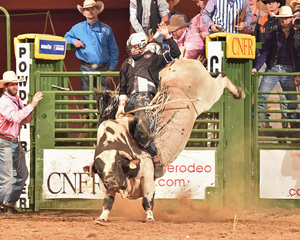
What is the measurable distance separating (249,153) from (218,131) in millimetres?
571

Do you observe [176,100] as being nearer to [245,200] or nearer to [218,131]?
[218,131]

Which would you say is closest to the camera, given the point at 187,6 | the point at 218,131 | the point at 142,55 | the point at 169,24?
the point at 142,55

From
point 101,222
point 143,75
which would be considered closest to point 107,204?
point 101,222

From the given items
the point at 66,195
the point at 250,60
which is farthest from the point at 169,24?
the point at 66,195

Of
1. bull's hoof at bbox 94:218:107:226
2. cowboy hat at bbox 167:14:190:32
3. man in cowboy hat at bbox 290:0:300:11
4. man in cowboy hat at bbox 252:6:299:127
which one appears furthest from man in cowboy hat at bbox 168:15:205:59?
bull's hoof at bbox 94:218:107:226

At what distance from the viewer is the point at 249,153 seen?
35.0 ft

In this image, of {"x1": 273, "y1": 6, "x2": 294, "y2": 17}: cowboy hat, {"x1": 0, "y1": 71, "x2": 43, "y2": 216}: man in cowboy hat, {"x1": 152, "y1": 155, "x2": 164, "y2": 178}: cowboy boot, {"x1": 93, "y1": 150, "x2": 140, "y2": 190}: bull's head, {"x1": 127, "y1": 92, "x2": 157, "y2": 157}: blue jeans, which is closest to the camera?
{"x1": 93, "y1": 150, "x2": 140, "y2": 190}: bull's head

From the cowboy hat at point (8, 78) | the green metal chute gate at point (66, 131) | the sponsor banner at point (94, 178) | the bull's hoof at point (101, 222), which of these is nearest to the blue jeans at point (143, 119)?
the bull's hoof at point (101, 222)

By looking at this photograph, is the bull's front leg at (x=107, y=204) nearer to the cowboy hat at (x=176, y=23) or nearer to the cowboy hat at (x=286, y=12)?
the cowboy hat at (x=176, y=23)

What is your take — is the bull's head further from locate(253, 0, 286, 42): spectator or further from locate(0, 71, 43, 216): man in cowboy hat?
locate(253, 0, 286, 42): spectator

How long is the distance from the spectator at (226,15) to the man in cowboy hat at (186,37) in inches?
12.2

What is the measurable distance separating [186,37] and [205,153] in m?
2.10

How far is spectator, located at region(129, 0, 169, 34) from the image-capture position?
459 inches

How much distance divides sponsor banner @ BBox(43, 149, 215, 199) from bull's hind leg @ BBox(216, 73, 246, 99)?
913 mm
